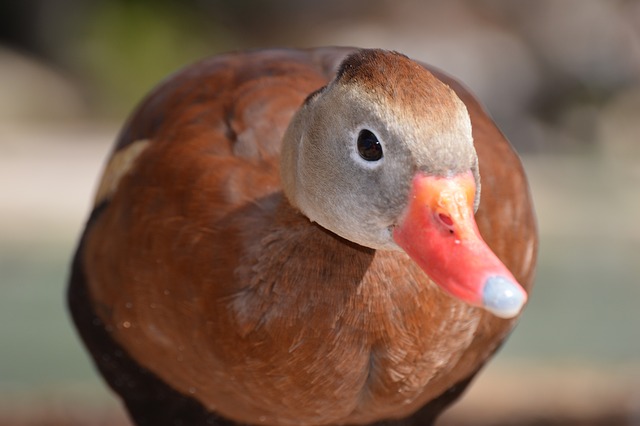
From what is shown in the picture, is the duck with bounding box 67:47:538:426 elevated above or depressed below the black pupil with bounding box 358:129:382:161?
below

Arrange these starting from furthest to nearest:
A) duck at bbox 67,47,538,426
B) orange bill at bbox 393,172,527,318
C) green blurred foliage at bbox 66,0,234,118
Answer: green blurred foliage at bbox 66,0,234,118 < duck at bbox 67,47,538,426 < orange bill at bbox 393,172,527,318

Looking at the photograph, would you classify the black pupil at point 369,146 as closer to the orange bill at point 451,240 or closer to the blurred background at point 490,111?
the orange bill at point 451,240

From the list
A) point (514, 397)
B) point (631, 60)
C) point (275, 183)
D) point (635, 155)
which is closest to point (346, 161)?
point (275, 183)

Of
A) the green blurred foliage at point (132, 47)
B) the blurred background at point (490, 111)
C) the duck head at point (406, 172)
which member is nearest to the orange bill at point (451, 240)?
the duck head at point (406, 172)

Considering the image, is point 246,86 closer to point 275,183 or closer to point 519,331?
point 275,183

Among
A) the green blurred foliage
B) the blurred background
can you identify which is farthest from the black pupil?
the green blurred foliage

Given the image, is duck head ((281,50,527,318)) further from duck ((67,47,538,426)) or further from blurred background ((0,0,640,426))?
blurred background ((0,0,640,426))
